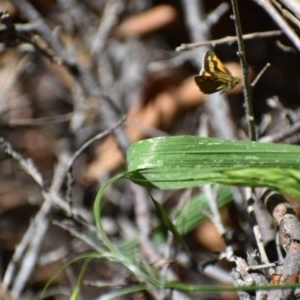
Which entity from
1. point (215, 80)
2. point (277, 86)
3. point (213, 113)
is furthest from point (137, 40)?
point (215, 80)

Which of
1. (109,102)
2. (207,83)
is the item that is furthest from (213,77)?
(109,102)

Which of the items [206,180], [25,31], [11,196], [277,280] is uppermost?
[25,31]

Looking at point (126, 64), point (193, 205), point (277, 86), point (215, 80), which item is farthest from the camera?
point (126, 64)

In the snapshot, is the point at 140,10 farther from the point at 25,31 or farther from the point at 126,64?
the point at 25,31

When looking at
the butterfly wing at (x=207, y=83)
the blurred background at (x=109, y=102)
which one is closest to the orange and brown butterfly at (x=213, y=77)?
the butterfly wing at (x=207, y=83)

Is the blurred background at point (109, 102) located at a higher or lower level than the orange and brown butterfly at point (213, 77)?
lower

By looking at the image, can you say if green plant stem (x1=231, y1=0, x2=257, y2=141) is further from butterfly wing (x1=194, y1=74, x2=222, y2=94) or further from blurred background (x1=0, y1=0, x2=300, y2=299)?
blurred background (x1=0, y1=0, x2=300, y2=299)

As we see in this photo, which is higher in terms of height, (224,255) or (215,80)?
(215,80)

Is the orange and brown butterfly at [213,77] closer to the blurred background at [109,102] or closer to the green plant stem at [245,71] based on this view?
the green plant stem at [245,71]
